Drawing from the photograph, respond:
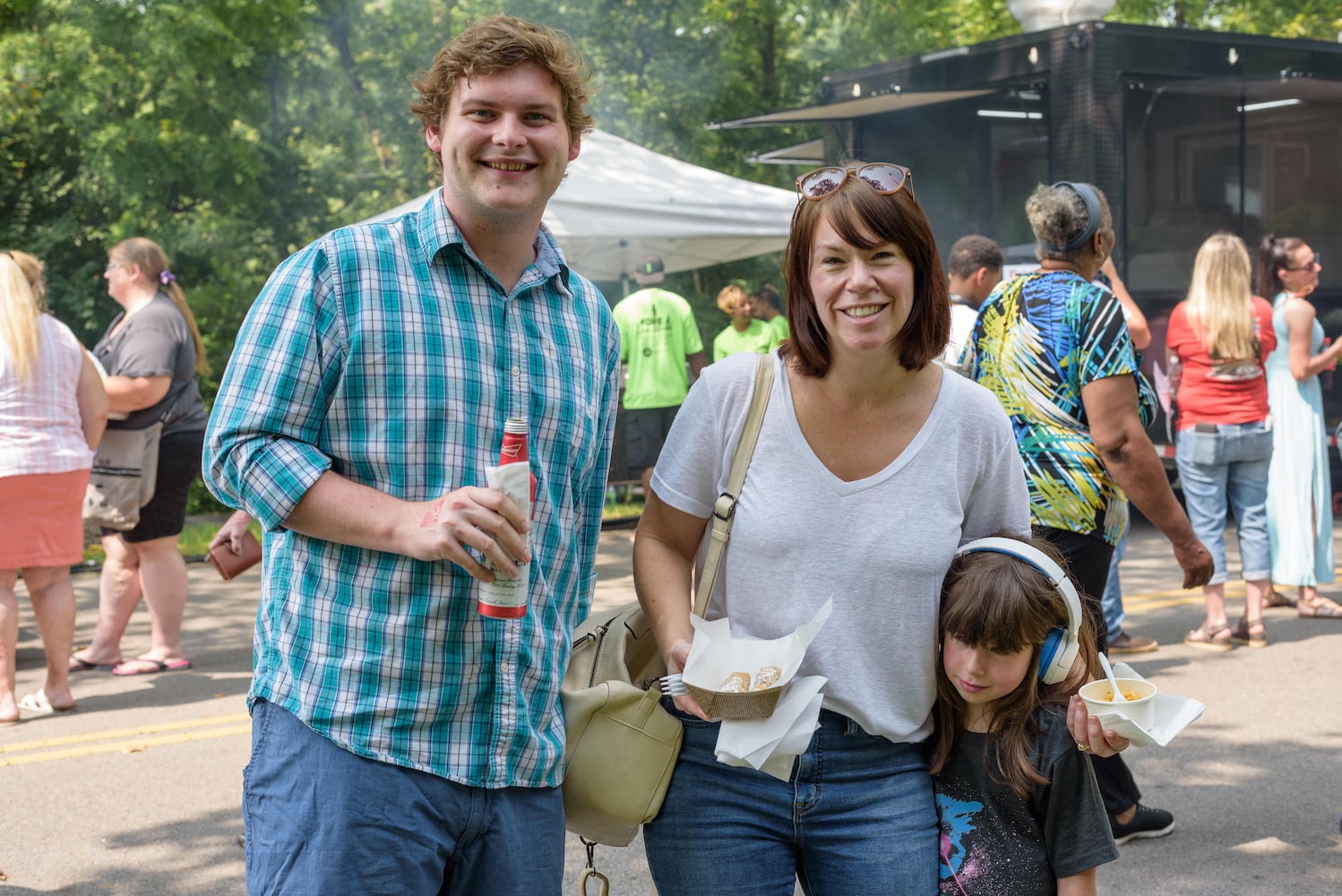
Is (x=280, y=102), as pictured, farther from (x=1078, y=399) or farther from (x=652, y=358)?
(x=1078, y=399)

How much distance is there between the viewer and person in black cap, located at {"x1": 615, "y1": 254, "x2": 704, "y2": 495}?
35.7ft

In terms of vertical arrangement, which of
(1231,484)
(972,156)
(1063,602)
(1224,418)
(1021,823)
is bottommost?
(1231,484)

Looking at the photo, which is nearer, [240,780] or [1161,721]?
[1161,721]

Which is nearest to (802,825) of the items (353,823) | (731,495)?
(731,495)

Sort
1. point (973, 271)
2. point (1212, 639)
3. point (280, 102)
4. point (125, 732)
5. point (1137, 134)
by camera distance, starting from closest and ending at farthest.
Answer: point (125, 732)
point (973, 271)
point (1212, 639)
point (1137, 134)
point (280, 102)

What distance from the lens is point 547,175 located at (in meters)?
2.30

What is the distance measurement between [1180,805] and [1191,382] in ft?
10.5

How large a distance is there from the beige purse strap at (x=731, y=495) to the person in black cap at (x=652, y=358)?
8.26 m

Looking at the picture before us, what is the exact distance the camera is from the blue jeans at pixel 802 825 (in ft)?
7.72

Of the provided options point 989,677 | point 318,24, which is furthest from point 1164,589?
point 318,24

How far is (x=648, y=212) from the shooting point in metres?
11.4

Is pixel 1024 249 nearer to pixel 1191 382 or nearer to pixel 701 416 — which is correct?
pixel 1191 382

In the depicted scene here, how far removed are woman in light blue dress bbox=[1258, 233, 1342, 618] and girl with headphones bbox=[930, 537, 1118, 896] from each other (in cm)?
588

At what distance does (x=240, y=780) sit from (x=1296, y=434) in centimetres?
605
